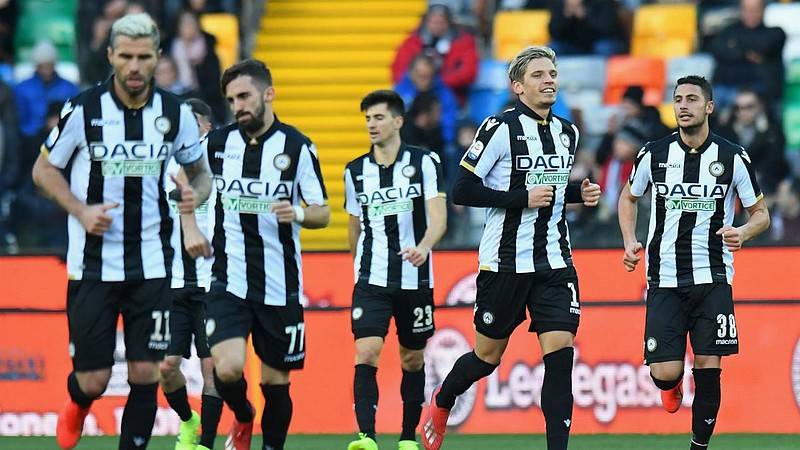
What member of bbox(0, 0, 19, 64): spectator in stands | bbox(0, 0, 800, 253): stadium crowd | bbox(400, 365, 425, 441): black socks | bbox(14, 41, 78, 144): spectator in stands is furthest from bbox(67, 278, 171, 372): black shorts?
bbox(0, 0, 19, 64): spectator in stands

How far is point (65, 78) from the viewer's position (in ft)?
54.3

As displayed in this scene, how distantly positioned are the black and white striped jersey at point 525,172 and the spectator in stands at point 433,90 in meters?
5.56

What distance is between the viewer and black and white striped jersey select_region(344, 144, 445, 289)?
1095 cm

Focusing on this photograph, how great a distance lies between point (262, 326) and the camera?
368 inches

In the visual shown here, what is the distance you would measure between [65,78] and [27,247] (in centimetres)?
213

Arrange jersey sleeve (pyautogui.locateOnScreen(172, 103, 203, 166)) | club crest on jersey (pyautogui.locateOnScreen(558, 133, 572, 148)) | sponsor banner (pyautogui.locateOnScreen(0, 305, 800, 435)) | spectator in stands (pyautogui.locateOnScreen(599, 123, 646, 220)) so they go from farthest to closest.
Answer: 1. spectator in stands (pyautogui.locateOnScreen(599, 123, 646, 220))
2. sponsor banner (pyautogui.locateOnScreen(0, 305, 800, 435))
3. club crest on jersey (pyautogui.locateOnScreen(558, 133, 572, 148))
4. jersey sleeve (pyautogui.locateOnScreen(172, 103, 203, 166))

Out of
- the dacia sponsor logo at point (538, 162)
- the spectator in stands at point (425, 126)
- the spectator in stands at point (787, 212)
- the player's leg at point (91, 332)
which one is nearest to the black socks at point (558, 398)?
the dacia sponsor logo at point (538, 162)

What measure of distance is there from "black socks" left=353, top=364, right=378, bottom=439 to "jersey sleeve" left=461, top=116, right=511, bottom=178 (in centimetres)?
174

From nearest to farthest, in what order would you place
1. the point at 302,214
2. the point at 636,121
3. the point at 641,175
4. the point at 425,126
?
the point at 302,214 < the point at 641,175 < the point at 636,121 < the point at 425,126

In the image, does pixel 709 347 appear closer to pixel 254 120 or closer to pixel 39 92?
pixel 254 120

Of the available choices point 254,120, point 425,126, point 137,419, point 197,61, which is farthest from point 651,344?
point 197,61

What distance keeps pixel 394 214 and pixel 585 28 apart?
5.72m

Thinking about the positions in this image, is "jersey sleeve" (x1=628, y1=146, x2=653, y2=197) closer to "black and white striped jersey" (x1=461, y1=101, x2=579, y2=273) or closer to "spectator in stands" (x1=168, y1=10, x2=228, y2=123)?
"black and white striped jersey" (x1=461, y1=101, x2=579, y2=273)

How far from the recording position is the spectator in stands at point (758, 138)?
48.3ft
